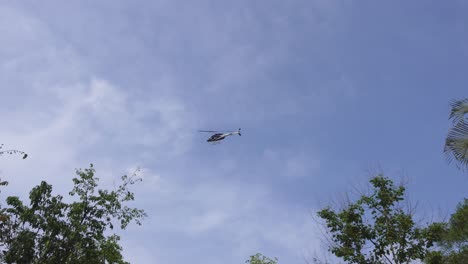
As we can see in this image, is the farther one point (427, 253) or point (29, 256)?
point (29, 256)

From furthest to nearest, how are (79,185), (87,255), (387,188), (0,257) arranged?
(79,185) < (87,255) < (0,257) < (387,188)

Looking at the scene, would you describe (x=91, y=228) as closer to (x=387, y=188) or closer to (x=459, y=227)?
(x=387, y=188)

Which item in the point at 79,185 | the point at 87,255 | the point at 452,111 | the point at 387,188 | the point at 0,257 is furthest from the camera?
the point at 79,185

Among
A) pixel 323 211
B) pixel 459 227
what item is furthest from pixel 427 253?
pixel 459 227

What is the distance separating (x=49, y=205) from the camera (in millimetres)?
19766

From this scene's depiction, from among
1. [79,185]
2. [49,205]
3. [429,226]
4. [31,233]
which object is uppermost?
[79,185]

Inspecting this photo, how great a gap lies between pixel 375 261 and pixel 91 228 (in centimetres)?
1293

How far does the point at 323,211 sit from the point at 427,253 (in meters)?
3.86

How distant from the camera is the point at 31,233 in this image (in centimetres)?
1880

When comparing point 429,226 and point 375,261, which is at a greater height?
point 429,226

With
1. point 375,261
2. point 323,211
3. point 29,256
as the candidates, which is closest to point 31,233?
point 29,256

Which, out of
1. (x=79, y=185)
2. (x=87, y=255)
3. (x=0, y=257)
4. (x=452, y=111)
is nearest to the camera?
(x=452, y=111)

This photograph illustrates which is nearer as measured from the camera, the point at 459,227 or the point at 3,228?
the point at 3,228

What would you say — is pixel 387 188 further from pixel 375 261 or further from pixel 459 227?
pixel 459 227
